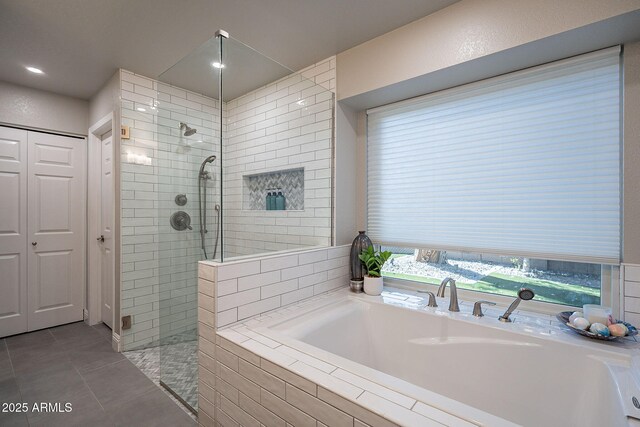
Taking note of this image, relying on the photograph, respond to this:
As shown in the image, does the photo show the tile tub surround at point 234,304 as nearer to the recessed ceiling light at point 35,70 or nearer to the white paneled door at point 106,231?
the white paneled door at point 106,231

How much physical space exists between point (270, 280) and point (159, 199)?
1.40 m

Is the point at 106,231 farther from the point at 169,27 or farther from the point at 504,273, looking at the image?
the point at 504,273

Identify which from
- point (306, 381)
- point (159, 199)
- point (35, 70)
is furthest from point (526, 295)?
point (35, 70)

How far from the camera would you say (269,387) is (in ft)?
3.88

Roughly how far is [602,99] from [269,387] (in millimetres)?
2244

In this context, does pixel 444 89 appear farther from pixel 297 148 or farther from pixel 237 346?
pixel 237 346

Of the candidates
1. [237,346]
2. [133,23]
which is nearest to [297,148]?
[133,23]

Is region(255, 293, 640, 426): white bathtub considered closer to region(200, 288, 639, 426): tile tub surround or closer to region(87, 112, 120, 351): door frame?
region(200, 288, 639, 426): tile tub surround

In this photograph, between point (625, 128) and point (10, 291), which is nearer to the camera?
point (625, 128)

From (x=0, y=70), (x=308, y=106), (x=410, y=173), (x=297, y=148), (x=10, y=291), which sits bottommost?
(x=10, y=291)

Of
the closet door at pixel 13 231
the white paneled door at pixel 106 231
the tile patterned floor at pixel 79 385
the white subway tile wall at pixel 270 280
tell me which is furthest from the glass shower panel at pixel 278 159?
the closet door at pixel 13 231

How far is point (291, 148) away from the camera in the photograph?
2.27 m

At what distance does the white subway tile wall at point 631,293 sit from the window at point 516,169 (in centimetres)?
10

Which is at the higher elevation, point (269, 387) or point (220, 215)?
point (220, 215)
